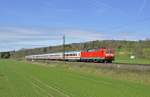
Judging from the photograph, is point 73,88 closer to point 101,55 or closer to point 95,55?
point 101,55

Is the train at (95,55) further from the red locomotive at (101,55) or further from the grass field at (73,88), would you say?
the grass field at (73,88)

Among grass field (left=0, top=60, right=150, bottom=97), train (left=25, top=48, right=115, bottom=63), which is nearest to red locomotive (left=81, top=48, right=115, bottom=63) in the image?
train (left=25, top=48, right=115, bottom=63)

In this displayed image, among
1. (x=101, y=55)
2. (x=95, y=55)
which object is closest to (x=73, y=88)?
(x=101, y=55)

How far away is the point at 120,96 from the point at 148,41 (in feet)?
404

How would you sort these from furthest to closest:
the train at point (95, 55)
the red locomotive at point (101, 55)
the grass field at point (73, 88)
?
1. the train at point (95, 55)
2. the red locomotive at point (101, 55)
3. the grass field at point (73, 88)

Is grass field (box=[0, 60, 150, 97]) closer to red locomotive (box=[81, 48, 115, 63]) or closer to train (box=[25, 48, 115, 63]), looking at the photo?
red locomotive (box=[81, 48, 115, 63])

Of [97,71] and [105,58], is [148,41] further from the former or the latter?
[97,71]

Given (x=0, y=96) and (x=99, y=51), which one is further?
(x=99, y=51)

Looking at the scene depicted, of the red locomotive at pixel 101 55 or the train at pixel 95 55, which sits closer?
the red locomotive at pixel 101 55

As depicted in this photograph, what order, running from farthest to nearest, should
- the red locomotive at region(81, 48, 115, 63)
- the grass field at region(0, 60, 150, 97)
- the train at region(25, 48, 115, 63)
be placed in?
the train at region(25, 48, 115, 63) → the red locomotive at region(81, 48, 115, 63) → the grass field at region(0, 60, 150, 97)

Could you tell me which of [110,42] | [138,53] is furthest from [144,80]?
[110,42]

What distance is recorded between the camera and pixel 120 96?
20828mm

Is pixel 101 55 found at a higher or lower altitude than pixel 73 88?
higher

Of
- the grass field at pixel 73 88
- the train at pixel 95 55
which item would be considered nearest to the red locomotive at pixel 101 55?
the train at pixel 95 55
